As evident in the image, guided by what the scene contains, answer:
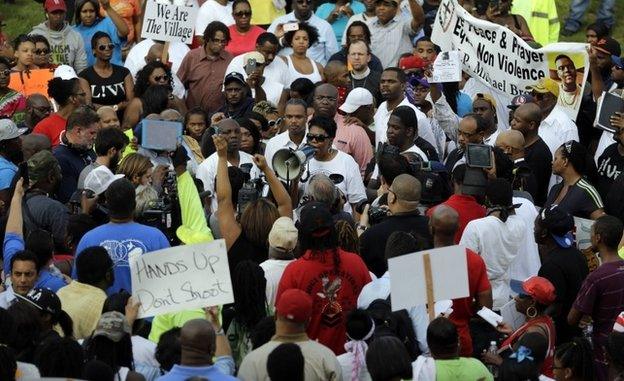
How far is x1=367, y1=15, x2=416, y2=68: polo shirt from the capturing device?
18.3 meters

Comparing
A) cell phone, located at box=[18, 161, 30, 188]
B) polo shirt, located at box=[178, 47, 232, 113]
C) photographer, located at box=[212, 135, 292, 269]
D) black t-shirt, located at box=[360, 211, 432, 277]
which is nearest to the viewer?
photographer, located at box=[212, 135, 292, 269]

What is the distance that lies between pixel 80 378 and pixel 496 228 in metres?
3.95

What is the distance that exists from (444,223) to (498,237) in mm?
792

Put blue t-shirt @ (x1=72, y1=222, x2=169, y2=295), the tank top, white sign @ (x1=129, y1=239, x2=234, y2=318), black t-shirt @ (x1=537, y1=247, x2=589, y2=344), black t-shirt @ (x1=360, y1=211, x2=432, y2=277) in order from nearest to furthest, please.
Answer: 1. white sign @ (x1=129, y1=239, x2=234, y2=318)
2. blue t-shirt @ (x1=72, y1=222, x2=169, y2=295)
3. black t-shirt @ (x1=537, y1=247, x2=589, y2=344)
4. black t-shirt @ (x1=360, y1=211, x2=432, y2=277)
5. the tank top

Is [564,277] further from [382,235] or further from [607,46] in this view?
[607,46]

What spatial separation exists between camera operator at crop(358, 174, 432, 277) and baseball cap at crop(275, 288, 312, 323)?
7.26ft

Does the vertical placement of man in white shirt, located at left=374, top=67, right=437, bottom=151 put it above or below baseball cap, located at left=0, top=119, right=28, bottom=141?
below

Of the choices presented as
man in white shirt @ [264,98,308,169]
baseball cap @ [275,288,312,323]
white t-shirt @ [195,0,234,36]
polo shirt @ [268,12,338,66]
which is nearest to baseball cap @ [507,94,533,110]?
man in white shirt @ [264,98,308,169]

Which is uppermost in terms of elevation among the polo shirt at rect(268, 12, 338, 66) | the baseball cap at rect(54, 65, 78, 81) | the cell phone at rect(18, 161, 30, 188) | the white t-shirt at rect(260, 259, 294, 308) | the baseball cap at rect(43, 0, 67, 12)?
the cell phone at rect(18, 161, 30, 188)

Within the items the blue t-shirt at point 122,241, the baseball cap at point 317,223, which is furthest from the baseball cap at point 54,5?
the baseball cap at point 317,223

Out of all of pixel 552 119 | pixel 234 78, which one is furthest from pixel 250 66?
pixel 552 119

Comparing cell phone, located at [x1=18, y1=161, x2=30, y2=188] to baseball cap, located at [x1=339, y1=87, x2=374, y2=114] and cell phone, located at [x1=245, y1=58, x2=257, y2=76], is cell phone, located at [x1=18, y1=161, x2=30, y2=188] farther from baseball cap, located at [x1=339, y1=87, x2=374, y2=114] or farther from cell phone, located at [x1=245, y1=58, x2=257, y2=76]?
cell phone, located at [x1=245, y1=58, x2=257, y2=76]

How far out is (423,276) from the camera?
973 centimetres

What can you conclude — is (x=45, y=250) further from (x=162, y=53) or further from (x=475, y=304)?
(x=162, y=53)
